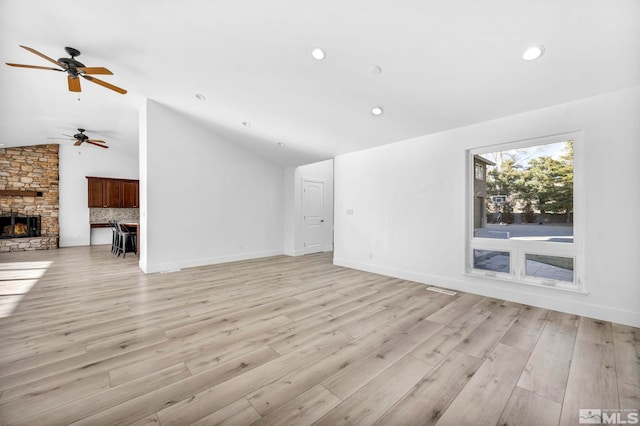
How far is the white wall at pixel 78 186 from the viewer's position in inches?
336

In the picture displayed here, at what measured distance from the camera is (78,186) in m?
8.75

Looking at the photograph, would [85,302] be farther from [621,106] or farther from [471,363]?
[621,106]

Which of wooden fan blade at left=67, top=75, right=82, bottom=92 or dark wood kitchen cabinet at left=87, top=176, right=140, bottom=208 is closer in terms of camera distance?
wooden fan blade at left=67, top=75, right=82, bottom=92

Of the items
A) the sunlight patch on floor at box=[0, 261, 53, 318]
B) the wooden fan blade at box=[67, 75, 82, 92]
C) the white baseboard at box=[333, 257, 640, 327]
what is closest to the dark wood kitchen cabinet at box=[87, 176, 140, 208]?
the sunlight patch on floor at box=[0, 261, 53, 318]

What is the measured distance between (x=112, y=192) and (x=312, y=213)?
719cm

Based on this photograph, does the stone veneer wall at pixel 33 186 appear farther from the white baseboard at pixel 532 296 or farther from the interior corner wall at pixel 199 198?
the white baseboard at pixel 532 296

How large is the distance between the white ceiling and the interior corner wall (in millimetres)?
854

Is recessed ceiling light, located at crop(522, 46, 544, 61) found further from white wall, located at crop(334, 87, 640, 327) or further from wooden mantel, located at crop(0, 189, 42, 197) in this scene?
wooden mantel, located at crop(0, 189, 42, 197)

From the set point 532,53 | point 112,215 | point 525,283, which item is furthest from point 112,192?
point 525,283

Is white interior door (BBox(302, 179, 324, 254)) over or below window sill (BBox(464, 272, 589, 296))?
over

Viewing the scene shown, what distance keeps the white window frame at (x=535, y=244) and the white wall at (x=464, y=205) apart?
7 centimetres

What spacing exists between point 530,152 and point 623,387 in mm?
2705

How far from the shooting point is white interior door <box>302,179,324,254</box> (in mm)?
7422

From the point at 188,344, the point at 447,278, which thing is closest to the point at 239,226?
the point at 188,344
